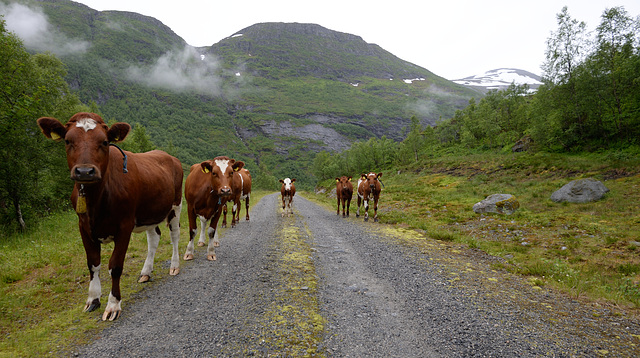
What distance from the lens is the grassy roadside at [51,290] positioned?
3807 millimetres

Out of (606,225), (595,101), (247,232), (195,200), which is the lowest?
(247,232)

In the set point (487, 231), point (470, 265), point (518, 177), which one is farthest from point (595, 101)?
point (470, 265)

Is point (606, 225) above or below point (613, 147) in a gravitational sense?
below

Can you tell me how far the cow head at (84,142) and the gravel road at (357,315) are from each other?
248 centimetres

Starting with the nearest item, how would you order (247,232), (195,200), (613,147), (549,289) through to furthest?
(549,289)
(195,200)
(247,232)
(613,147)

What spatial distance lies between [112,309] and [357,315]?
429 centimetres

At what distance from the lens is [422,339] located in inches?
159

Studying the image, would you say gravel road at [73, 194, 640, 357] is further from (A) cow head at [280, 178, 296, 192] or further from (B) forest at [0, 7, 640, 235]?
(A) cow head at [280, 178, 296, 192]

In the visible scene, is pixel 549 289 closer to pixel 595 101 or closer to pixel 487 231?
pixel 487 231

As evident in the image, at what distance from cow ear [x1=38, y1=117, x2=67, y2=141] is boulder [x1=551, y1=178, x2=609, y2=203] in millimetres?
24654

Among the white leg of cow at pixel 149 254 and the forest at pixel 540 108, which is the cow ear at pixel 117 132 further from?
the forest at pixel 540 108

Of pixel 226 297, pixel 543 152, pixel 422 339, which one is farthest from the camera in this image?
pixel 543 152

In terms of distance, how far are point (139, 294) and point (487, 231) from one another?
14.0 m

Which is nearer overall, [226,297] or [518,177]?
[226,297]
